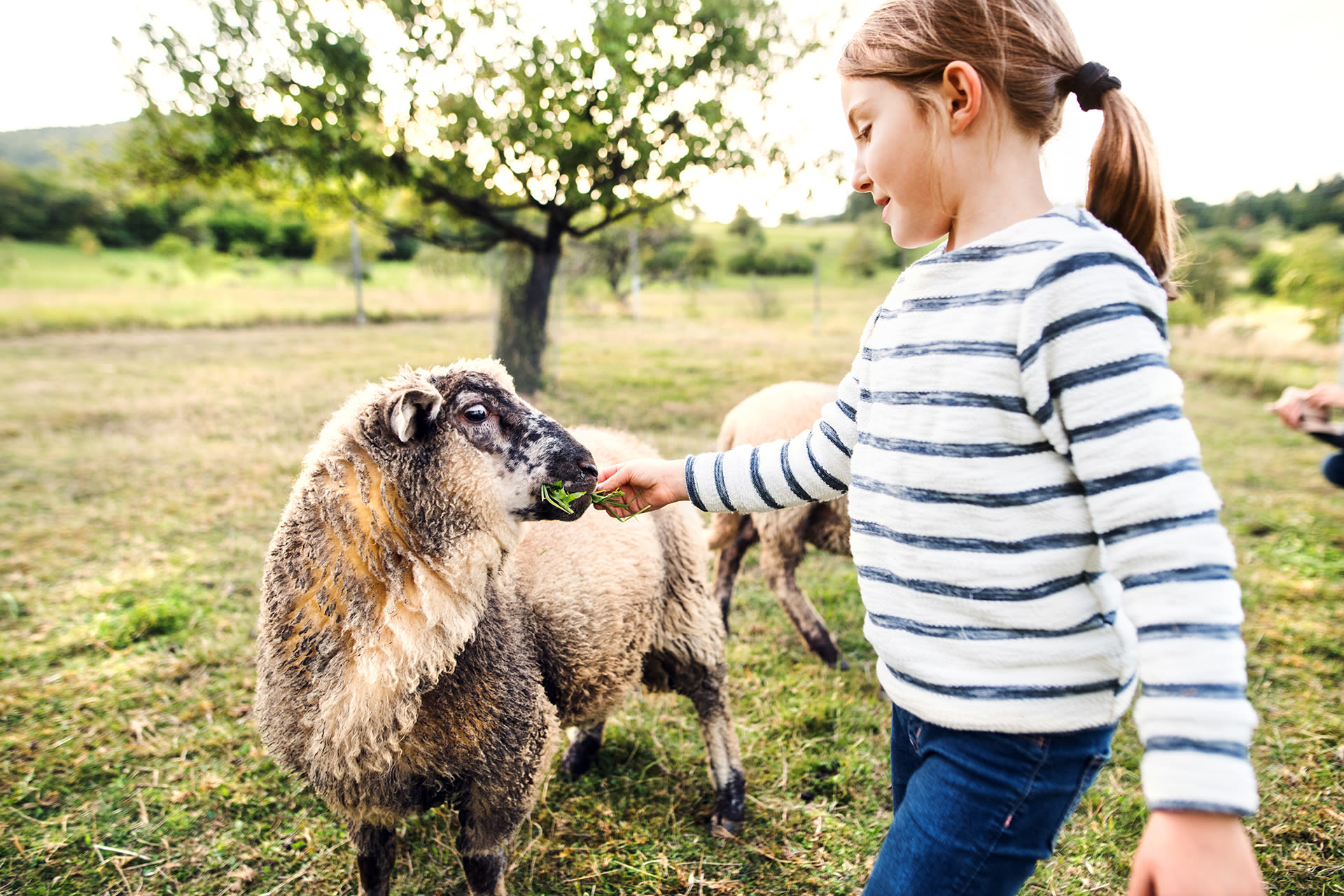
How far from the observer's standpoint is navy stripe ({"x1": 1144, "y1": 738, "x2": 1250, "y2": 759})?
92 cm

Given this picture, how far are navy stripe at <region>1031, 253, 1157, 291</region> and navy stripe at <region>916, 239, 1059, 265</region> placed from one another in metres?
0.06

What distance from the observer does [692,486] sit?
191 cm

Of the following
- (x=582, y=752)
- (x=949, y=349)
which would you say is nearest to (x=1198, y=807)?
(x=949, y=349)

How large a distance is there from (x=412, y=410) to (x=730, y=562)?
3074 millimetres

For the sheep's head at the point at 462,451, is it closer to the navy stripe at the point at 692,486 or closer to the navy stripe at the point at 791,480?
the navy stripe at the point at 692,486

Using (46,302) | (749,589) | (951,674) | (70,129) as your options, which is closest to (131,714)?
(749,589)

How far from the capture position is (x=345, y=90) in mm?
8367

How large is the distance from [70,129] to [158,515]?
91820 mm

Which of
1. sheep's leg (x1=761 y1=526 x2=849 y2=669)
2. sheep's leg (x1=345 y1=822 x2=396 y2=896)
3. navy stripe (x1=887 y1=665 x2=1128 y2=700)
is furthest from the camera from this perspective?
sheep's leg (x1=761 y1=526 x2=849 y2=669)

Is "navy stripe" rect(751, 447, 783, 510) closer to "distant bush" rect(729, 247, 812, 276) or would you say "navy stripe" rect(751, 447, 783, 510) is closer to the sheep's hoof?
the sheep's hoof

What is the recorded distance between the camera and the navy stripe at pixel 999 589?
1208 millimetres

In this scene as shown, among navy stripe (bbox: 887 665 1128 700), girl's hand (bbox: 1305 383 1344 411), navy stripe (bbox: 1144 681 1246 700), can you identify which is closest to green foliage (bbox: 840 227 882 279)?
girl's hand (bbox: 1305 383 1344 411)

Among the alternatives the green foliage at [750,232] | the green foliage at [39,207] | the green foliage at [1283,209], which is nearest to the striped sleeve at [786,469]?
the green foliage at [1283,209]

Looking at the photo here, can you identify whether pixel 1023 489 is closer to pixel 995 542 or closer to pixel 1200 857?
pixel 995 542
